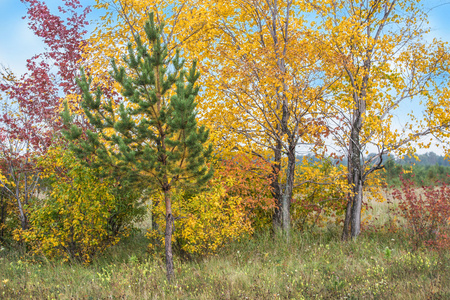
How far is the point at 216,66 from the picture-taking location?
10.5 m

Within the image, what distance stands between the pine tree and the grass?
0.86m

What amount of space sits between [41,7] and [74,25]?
98 cm

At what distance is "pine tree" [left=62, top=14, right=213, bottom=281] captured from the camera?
6457 mm

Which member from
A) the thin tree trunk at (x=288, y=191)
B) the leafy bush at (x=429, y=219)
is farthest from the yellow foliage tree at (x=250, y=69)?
the leafy bush at (x=429, y=219)

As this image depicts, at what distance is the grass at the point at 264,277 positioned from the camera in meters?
5.91

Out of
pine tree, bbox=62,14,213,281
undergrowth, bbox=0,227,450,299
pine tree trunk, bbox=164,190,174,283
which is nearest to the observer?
undergrowth, bbox=0,227,450,299

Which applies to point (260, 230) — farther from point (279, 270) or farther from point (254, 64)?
point (254, 64)

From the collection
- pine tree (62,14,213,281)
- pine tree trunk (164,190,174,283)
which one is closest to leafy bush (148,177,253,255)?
pine tree trunk (164,190,174,283)

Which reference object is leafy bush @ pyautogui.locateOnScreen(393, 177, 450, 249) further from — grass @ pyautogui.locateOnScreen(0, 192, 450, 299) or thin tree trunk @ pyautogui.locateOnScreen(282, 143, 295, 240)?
Result: thin tree trunk @ pyautogui.locateOnScreen(282, 143, 295, 240)

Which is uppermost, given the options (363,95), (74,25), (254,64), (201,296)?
(74,25)

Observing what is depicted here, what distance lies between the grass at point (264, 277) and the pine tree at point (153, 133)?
2.82 ft

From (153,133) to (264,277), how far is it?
336cm

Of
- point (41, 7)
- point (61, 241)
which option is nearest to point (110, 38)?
point (41, 7)

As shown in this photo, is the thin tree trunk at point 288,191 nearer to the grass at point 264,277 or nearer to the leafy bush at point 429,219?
the grass at point 264,277
